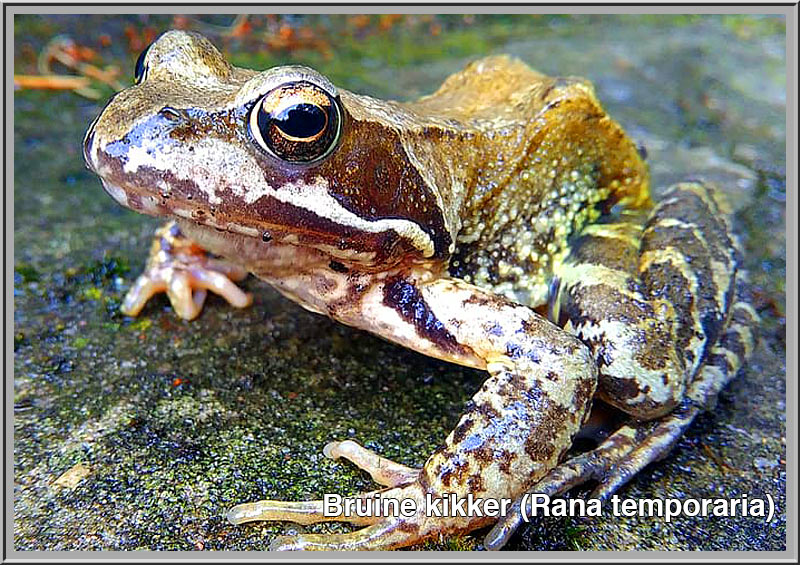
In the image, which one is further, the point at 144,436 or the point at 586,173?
the point at 586,173

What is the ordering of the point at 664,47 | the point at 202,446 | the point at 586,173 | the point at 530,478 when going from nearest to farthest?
the point at 530,478 → the point at 202,446 → the point at 586,173 → the point at 664,47

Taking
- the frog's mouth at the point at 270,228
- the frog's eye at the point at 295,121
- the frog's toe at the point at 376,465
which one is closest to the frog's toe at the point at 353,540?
the frog's toe at the point at 376,465

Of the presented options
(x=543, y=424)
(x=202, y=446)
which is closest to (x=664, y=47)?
(x=543, y=424)

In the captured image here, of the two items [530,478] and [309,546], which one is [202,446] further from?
[530,478]

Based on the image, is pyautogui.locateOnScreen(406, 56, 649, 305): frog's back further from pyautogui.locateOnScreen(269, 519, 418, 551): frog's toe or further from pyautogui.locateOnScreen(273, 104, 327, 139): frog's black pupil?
pyautogui.locateOnScreen(269, 519, 418, 551): frog's toe

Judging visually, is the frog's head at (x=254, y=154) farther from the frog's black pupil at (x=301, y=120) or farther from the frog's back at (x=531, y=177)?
the frog's back at (x=531, y=177)

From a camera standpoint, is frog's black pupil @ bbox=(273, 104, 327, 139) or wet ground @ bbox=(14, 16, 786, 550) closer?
frog's black pupil @ bbox=(273, 104, 327, 139)

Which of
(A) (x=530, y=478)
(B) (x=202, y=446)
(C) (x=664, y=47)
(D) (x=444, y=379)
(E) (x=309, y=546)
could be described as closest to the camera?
(E) (x=309, y=546)

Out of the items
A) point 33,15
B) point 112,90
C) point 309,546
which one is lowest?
point 309,546

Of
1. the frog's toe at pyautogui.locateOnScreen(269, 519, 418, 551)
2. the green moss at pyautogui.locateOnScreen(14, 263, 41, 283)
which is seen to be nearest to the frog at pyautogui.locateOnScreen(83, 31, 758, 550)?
the frog's toe at pyautogui.locateOnScreen(269, 519, 418, 551)
